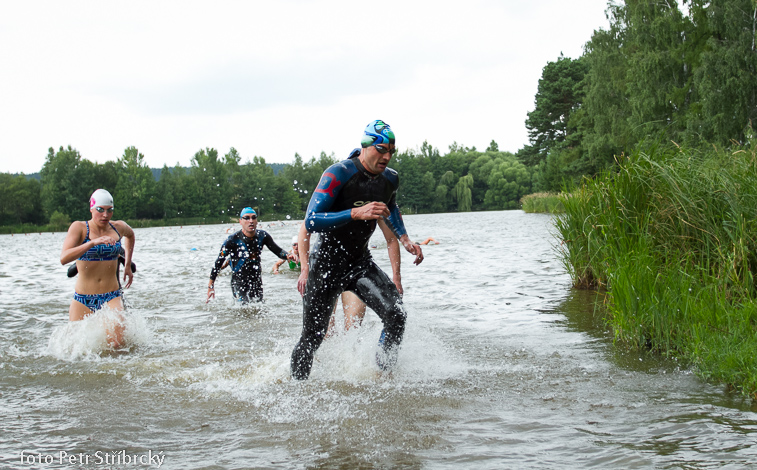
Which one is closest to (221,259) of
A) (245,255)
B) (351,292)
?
(245,255)

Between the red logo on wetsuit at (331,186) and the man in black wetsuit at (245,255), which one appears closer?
the red logo on wetsuit at (331,186)

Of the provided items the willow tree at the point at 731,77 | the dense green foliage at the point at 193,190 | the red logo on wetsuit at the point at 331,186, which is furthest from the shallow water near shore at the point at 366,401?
the dense green foliage at the point at 193,190

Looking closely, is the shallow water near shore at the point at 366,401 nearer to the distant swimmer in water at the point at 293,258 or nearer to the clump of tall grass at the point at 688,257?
the clump of tall grass at the point at 688,257

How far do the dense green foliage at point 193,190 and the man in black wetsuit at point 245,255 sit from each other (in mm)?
91094

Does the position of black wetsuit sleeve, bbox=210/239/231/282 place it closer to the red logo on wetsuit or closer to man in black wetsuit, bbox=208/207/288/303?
man in black wetsuit, bbox=208/207/288/303

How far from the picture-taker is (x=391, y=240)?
222 inches

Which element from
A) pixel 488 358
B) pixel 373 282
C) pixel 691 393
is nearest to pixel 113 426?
pixel 373 282

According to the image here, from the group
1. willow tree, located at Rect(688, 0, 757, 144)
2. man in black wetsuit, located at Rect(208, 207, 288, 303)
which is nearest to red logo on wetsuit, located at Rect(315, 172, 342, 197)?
man in black wetsuit, located at Rect(208, 207, 288, 303)

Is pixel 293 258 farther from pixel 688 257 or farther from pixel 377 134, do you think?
pixel 688 257

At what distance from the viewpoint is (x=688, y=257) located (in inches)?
259

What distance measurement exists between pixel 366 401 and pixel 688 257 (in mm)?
3759

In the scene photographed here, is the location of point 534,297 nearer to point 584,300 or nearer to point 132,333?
point 584,300

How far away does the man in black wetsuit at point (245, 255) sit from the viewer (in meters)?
9.74

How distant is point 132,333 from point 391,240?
12.9 ft
